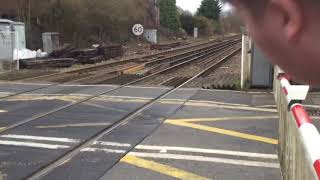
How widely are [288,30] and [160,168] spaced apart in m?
6.30

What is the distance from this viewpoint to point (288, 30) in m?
0.89

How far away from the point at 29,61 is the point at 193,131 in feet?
57.4

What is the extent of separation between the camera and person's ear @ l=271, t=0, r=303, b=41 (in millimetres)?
866

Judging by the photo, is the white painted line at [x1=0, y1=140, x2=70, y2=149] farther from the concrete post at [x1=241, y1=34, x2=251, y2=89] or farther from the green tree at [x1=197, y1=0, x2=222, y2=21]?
the concrete post at [x1=241, y1=34, x2=251, y2=89]

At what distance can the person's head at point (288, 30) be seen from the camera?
87cm

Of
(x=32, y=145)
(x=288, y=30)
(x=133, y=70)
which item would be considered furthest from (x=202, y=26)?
(x=288, y=30)

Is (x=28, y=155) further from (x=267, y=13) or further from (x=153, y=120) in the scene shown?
(x=267, y=13)

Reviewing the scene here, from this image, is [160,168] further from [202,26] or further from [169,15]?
[202,26]

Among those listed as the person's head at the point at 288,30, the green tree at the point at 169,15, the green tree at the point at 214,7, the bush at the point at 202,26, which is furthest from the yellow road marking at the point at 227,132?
the bush at the point at 202,26

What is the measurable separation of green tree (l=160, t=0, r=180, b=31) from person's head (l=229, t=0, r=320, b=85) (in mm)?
81007

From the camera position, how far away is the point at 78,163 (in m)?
7.29

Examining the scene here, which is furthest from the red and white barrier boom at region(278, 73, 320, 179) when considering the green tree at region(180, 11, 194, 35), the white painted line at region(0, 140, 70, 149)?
the green tree at region(180, 11, 194, 35)

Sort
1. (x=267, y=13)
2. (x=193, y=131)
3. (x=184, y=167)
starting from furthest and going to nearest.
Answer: (x=193, y=131)
(x=184, y=167)
(x=267, y=13)

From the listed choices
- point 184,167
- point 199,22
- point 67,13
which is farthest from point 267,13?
point 199,22
